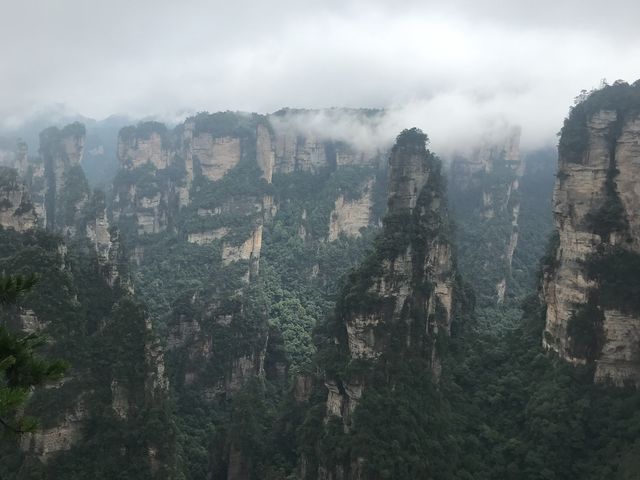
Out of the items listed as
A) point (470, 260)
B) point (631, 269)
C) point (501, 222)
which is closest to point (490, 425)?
point (631, 269)

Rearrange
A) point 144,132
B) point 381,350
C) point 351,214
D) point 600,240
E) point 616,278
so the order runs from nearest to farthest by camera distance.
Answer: point 616,278, point 600,240, point 381,350, point 351,214, point 144,132

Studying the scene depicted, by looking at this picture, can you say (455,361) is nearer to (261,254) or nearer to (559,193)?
(559,193)

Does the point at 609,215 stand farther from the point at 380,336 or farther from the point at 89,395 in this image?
the point at 89,395

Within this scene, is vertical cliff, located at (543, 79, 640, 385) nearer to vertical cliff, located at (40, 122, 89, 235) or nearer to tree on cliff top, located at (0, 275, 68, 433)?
tree on cliff top, located at (0, 275, 68, 433)

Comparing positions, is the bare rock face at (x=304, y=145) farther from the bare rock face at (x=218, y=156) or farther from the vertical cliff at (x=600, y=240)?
the vertical cliff at (x=600, y=240)

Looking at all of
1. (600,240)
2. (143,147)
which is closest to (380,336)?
(600,240)

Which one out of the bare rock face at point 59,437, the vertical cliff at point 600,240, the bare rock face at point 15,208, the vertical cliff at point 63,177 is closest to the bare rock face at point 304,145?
the vertical cliff at point 63,177

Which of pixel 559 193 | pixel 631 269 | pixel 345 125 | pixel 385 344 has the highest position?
pixel 345 125
